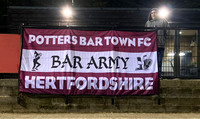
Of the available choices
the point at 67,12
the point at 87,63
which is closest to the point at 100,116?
the point at 87,63

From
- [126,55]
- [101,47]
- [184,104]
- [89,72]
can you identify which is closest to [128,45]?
[126,55]

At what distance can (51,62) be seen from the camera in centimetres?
579

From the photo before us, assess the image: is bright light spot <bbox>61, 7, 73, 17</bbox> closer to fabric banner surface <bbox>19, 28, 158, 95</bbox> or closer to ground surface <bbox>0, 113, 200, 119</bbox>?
fabric banner surface <bbox>19, 28, 158, 95</bbox>

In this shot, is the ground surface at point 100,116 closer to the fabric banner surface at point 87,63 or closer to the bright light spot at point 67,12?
the fabric banner surface at point 87,63

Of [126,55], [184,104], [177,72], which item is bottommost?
[184,104]

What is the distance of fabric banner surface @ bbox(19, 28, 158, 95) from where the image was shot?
5707mm

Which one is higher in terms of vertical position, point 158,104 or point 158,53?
point 158,53

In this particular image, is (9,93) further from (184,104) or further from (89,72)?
(184,104)

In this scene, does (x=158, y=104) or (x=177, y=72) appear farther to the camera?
(x=177, y=72)

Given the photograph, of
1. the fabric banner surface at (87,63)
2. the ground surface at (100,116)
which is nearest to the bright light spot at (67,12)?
the fabric banner surface at (87,63)

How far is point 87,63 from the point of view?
582 centimetres

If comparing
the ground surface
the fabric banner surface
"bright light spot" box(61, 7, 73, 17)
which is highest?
"bright light spot" box(61, 7, 73, 17)

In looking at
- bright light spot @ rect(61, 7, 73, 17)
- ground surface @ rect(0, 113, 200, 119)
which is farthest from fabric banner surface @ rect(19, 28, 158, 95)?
bright light spot @ rect(61, 7, 73, 17)

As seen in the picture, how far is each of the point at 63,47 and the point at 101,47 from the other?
869 mm
